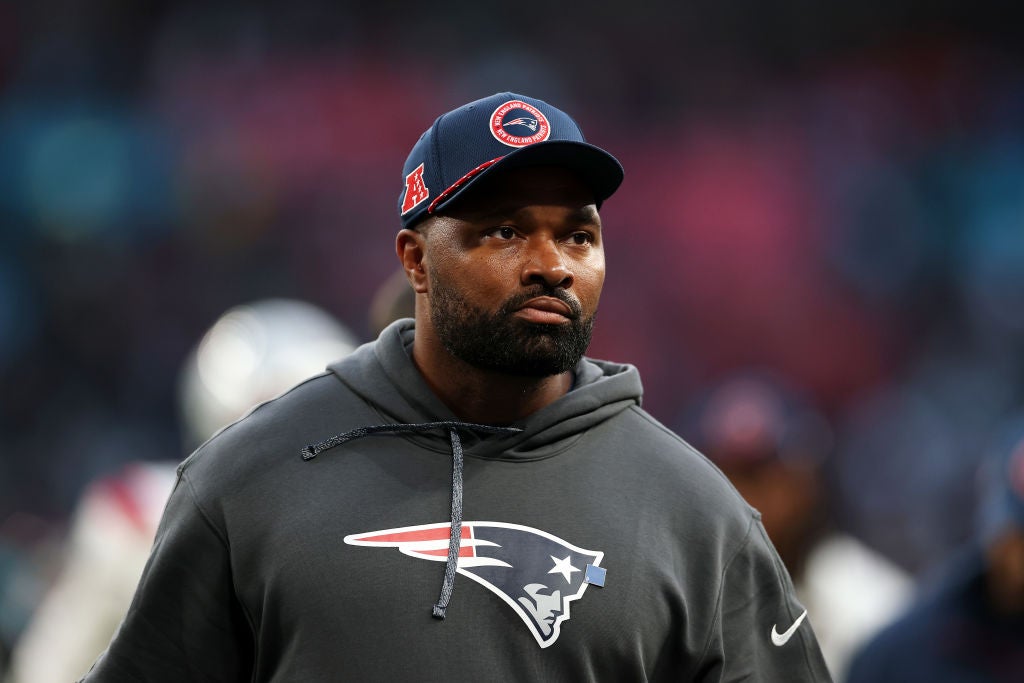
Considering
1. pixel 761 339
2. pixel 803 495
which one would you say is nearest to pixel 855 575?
pixel 803 495

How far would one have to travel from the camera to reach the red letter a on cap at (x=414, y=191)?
2.21 metres

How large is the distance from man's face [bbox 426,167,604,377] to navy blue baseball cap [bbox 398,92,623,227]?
1.2 inches

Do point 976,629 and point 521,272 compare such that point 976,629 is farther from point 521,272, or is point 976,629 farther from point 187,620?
point 187,620

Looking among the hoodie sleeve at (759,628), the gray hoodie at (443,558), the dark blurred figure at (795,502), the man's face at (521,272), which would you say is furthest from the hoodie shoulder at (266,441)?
the dark blurred figure at (795,502)

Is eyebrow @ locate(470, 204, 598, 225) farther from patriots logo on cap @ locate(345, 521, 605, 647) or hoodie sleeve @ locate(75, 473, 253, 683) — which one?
hoodie sleeve @ locate(75, 473, 253, 683)

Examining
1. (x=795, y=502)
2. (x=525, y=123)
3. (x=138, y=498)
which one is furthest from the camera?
(x=795, y=502)

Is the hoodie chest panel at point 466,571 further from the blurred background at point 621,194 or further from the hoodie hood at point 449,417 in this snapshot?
the blurred background at point 621,194

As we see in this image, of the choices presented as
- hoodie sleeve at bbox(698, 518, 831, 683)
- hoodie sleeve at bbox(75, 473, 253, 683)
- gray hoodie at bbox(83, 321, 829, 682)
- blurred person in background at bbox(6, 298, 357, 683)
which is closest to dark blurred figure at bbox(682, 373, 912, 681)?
blurred person in background at bbox(6, 298, 357, 683)

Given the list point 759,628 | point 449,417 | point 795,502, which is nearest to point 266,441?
point 449,417

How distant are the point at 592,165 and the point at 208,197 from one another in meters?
8.90

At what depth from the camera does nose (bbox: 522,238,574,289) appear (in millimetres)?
2086

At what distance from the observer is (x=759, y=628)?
7.32 ft

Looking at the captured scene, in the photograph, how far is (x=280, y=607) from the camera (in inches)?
80.6

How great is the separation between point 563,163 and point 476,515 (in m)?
0.55
